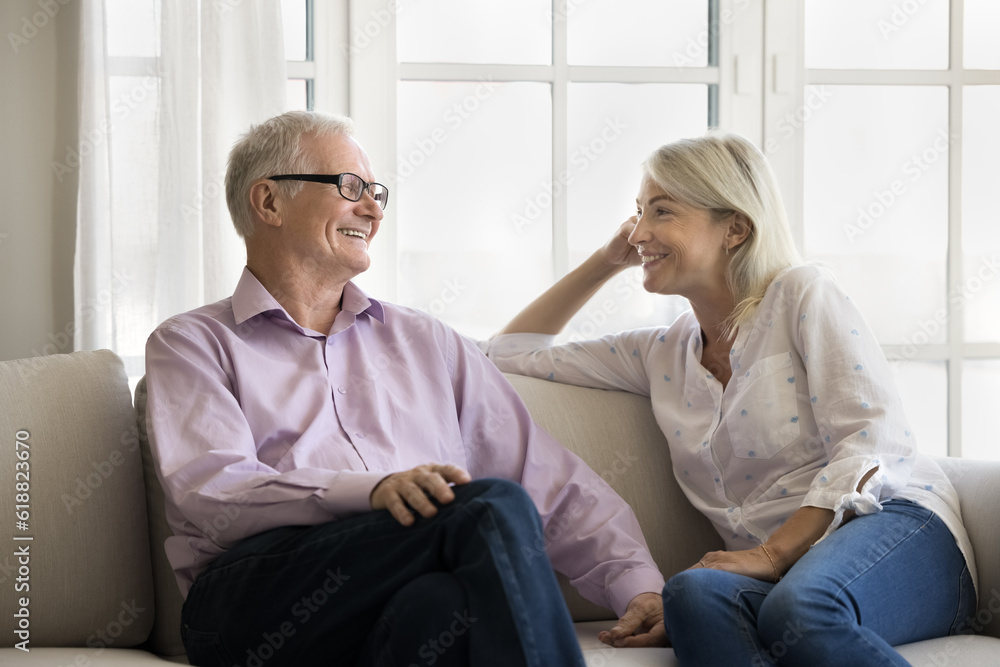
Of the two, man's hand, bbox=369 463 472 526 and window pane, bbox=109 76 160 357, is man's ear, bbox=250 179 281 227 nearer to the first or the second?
window pane, bbox=109 76 160 357

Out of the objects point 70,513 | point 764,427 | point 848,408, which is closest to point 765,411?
point 764,427

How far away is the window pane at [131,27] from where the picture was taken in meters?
2.14

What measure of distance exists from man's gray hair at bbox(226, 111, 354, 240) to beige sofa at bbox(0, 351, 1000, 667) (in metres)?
0.39

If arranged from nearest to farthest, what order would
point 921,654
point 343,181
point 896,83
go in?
point 921,654 < point 343,181 < point 896,83

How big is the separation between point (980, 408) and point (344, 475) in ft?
7.20

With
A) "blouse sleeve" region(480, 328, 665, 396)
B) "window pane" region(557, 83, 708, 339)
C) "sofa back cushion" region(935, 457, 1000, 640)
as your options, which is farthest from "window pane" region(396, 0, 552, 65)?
"sofa back cushion" region(935, 457, 1000, 640)

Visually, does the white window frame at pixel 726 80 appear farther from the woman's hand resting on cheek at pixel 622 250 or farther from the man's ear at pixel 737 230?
the man's ear at pixel 737 230

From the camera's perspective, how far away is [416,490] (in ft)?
4.03

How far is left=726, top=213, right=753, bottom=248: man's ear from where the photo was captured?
1.84 m

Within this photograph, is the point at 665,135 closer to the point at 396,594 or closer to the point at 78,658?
the point at 396,594

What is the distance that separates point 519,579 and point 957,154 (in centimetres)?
219

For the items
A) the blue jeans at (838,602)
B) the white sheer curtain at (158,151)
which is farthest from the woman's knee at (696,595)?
the white sheer curtain at (158,151)

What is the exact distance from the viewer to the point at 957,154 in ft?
8.75

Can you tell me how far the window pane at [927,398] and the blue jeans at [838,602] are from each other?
121cm
